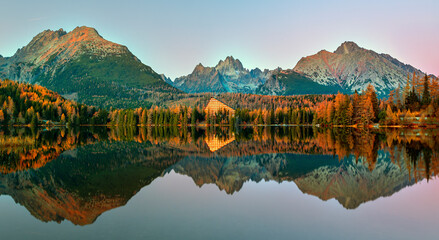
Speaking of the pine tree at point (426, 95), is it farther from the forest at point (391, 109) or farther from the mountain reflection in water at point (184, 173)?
the mountain reflection in water at point (184, 173)

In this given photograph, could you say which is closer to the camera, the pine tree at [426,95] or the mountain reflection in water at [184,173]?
the mountain reflection in water at [184,173]

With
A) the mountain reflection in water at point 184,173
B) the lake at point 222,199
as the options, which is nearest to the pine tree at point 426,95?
the mountain reflection in water at point 184,173

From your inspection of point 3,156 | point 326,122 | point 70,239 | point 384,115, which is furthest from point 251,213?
point 326,122

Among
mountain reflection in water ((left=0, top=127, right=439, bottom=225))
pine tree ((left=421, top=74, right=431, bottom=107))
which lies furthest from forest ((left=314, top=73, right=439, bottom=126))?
mountain reflection in water ((left=0, top=127, right=439, bottom=225))

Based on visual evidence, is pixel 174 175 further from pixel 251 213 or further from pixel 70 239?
pixel 70 239

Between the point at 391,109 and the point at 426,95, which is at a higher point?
the point at 426,95

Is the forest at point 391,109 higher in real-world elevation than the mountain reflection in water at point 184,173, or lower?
higher

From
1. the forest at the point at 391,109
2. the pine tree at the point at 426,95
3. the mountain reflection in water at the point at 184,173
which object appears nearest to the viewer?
the mountain reflection in water at the point at 184,173

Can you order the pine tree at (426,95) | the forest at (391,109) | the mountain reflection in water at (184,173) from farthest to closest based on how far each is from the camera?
the pine tree at (426,95), the forest at (391,109), the mountain reflection in water at (184,173)

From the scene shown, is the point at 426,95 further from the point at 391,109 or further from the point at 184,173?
the point at 184,173

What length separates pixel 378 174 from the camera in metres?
31.2

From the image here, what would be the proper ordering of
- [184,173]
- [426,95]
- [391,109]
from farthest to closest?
[426,95], [391,109], [184,173]

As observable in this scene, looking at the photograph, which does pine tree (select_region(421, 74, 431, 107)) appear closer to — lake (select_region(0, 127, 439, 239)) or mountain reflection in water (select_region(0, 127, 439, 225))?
mountain reflection in water (select_region(0, 127, 439, 225))

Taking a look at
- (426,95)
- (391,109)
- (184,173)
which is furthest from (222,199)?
(426,95)
